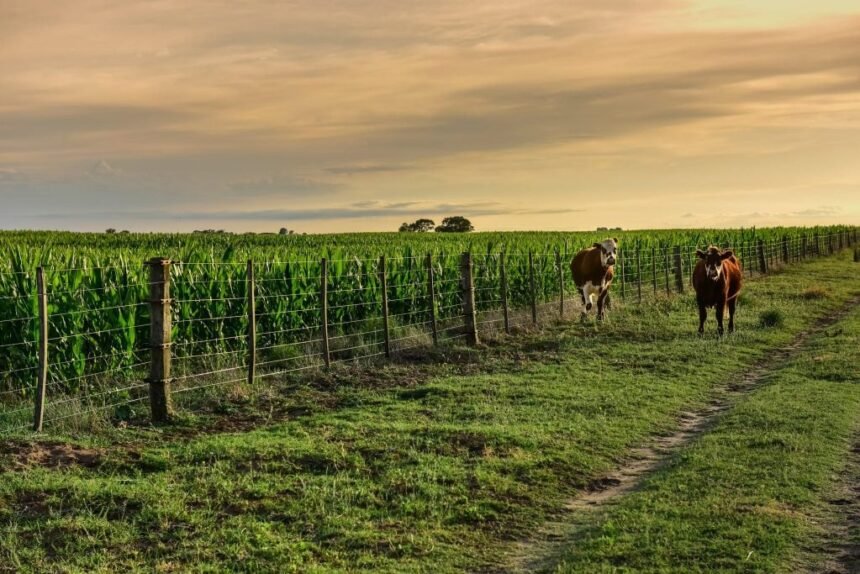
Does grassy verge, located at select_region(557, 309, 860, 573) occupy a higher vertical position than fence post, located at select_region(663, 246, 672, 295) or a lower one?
lower

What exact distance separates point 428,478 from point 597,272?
14.3 meters

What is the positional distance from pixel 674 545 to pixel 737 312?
58.7 ft

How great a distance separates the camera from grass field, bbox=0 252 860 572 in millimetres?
6840

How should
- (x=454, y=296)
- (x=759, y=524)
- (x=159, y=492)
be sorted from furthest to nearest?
(x=454, y=296) < (x=159, y=492) < (x=759, y=524)

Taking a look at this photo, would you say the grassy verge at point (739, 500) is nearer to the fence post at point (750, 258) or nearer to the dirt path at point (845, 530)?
the dirt path at point (845, 530)

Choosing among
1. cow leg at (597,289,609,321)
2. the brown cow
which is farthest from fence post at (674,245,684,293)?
the brown cow

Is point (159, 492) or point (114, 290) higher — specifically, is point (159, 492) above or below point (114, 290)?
below

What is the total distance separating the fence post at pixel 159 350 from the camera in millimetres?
11062

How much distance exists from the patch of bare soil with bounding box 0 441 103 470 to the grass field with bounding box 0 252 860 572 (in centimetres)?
3

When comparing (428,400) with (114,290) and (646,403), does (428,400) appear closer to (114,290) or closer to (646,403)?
(646,403)

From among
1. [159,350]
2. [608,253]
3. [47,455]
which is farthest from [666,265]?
[47,455]

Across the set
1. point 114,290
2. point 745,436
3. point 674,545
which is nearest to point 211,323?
point 114,290

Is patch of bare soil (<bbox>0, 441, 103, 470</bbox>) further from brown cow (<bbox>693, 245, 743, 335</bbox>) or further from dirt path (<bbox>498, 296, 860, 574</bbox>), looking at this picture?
brown cow (<bbox>693, 245, 743, 335</bbox>)

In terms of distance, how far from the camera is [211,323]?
1602cm
